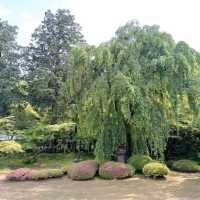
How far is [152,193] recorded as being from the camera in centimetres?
981

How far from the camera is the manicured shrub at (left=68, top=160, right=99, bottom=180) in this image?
1188 cm

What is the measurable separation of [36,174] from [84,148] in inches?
225

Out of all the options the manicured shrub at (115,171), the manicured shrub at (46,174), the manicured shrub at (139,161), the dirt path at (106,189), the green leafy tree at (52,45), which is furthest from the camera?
the green leafy tree at (52,45)

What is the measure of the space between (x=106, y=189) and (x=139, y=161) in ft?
8.86

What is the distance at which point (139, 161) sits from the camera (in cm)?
1282

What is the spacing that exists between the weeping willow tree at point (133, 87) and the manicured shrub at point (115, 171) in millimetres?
1012

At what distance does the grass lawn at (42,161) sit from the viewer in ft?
50.8

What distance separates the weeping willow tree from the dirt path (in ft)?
6.22

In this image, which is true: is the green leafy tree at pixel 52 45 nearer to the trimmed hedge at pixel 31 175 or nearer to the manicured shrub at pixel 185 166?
the trimmed hedge at pixel 31 175

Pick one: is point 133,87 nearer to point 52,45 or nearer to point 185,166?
point 185,166

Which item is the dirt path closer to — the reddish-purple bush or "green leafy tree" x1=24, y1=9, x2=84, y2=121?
the reddish-purple bush

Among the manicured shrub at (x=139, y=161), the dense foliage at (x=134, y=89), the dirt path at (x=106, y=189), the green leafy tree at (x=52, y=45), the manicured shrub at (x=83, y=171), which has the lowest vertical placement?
the dirt path at (x=106, y=189)

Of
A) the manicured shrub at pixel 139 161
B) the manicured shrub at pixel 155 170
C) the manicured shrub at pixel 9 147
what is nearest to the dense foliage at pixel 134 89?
the manicured shrub at pixel 139 161

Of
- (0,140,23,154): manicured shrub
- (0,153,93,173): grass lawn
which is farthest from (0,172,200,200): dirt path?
(0,153,93,173): grass lawn
